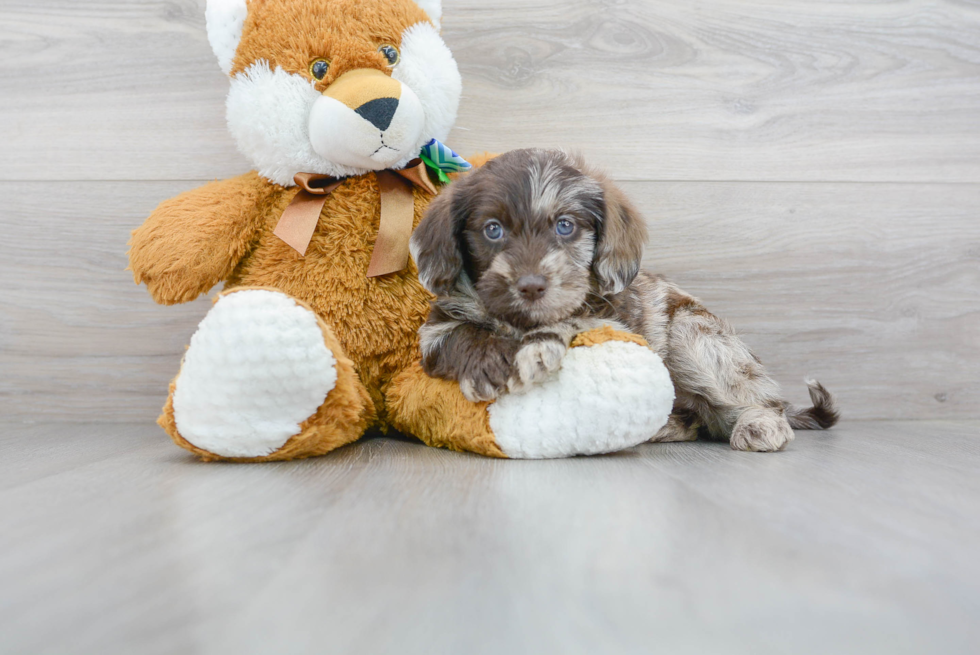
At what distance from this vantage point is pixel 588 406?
1456mm

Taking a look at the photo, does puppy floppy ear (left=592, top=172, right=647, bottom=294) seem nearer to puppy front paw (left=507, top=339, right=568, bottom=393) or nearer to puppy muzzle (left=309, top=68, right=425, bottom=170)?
puppy front paw (left=507, top=339, right=568, bottom=393)

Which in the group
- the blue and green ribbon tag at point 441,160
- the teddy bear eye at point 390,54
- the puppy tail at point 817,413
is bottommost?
the puppy tail at point 817,413

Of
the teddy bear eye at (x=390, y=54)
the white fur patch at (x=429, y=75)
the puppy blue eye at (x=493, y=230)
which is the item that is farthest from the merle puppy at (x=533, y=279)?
the teddy bear eye at (x=390, y=54)

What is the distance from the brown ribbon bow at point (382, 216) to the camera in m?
1.71

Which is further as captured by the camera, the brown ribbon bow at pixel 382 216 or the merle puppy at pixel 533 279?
the brown ribbon bow at pixel 382 216

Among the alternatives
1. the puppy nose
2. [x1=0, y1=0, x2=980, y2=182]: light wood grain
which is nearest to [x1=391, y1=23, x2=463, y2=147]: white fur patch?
[x1=0, y1=0, x2=980, y2=182]: light wood grain

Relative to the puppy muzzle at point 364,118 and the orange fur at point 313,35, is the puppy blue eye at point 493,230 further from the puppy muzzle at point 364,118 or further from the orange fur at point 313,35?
the orange fur at point 313,35

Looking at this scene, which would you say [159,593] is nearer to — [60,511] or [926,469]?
[60,511]

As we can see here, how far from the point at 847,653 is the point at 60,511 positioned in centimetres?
117

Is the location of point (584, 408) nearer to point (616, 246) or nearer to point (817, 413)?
point (616, 246)

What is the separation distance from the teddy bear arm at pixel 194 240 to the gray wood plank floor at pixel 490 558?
449mm

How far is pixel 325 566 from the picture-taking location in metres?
0.89

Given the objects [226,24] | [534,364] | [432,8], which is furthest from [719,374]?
[226,24]

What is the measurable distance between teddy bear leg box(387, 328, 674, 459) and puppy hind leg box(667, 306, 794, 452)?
11.3 inches
